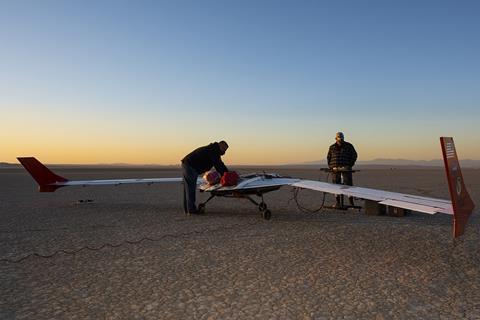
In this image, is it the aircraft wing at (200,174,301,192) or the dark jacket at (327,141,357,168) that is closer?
the aircraft wing at (200,174,301,192)

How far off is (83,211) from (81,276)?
7103 millimetres

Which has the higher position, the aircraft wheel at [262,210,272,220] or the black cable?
the aircraft wheel at [262,210,272,220]

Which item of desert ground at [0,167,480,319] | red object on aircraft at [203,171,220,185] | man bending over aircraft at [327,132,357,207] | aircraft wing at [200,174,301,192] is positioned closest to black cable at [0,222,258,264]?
desert ground at [0,167,480,319]

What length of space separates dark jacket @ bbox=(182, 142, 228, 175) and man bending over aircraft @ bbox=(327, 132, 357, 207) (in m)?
3.15

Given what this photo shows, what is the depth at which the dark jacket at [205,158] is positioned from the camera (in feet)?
34.0

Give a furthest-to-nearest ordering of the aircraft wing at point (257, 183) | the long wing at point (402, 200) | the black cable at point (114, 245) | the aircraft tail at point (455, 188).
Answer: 1. the aircraft wing at point (257, 183)
2. the black cable at point (114, 245)
3. the long wing at point (402, 200)
4. the aircraft tail at point (455, 188)

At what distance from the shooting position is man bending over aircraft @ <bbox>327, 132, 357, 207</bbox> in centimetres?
1137

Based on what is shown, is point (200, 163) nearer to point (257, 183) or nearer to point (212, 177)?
point (212, 177)

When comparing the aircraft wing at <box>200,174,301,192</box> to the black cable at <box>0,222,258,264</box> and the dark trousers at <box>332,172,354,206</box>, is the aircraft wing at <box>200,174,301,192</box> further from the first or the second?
the dark trousers at <box>332,172,354,206</box>

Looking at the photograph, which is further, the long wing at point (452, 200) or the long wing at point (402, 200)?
the long wing at point (402, 200)

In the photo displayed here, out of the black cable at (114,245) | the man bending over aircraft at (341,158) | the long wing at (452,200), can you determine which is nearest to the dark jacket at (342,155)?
the man bending over aircraft at (341,158)

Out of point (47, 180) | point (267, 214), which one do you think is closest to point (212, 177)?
point (267, 214)

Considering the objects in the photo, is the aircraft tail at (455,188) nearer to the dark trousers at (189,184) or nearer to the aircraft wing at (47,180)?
the dark trousers at (189,184)

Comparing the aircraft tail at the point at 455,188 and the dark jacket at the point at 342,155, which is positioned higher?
the dark jacket at the point at 342,155
